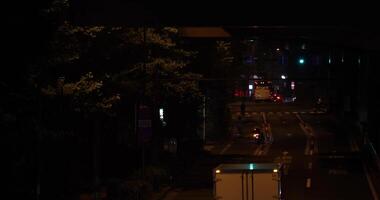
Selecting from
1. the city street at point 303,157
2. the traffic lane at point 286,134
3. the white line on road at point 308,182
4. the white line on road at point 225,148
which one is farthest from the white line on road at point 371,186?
the white line on road at point 225,148

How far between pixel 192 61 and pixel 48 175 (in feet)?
68.7

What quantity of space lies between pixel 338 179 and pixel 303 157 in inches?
594

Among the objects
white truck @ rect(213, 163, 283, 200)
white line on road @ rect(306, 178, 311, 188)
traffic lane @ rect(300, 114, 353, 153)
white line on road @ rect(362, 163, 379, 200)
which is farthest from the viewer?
traffic lane @ rect(300, 114, 353, 153)

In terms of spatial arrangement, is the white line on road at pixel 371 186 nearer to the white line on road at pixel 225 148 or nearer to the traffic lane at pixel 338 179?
the traffic lane at pixel 338 179

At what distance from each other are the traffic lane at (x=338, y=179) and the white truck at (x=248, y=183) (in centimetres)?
1288

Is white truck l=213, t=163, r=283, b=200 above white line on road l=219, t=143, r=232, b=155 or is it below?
above

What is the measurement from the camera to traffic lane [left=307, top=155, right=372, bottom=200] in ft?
118

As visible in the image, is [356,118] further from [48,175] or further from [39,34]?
[39,34]

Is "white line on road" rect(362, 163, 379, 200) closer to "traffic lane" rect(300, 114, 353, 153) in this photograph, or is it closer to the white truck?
the white truck

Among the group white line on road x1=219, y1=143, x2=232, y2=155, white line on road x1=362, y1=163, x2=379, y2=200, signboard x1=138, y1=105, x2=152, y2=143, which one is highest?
signboard x1=138, y1=105, x2=152, y2=143

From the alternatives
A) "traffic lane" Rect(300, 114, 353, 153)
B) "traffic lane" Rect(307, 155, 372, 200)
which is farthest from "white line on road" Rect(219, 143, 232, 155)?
"traffic lane" Rect(307, 155, 372, 200)

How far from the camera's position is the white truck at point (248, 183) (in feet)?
71.9

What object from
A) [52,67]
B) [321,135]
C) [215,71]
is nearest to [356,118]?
[321,135]

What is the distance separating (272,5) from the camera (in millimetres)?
25484
